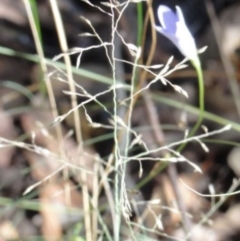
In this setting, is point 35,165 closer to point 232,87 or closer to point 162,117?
point 162,117

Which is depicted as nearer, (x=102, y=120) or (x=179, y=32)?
(x=179, y=32)

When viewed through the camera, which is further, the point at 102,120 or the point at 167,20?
the point at 102,120

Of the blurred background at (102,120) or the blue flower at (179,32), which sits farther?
the blurred background at (102,120)

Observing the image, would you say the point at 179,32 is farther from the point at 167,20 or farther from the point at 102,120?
the point at 102,120

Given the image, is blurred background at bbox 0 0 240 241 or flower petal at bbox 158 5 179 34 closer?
flower petal at bbox 158 5 179 34

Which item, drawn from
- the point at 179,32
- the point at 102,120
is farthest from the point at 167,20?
the point at 102,120

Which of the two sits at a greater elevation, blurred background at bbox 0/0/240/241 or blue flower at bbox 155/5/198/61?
blue flower at bbox 155/5/198/61

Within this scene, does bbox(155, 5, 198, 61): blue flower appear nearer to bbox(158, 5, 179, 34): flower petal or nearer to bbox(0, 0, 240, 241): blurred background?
bbox(158, 5, 179, 34): flower petal

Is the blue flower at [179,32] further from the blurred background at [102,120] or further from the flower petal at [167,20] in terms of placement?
the blurred background at [102,120]

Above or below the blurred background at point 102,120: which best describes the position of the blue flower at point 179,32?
above

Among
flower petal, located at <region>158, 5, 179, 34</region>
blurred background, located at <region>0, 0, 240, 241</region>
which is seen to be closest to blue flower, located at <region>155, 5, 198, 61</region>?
flower petal, located at <region>158, 5, 179, 34</region>

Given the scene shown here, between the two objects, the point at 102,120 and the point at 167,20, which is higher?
the point at 167,20

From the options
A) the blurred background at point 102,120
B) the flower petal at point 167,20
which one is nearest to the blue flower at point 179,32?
the flower petal at point 167,20
